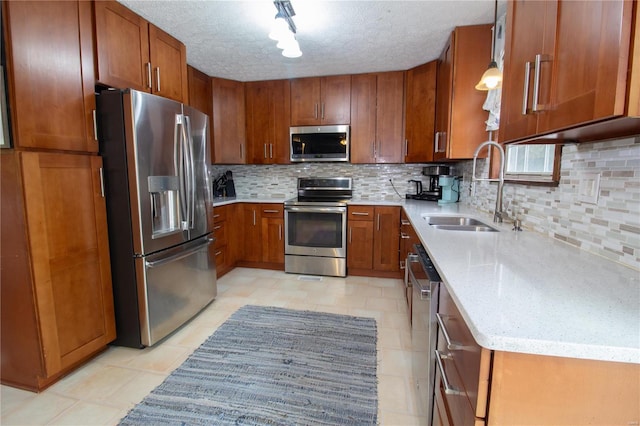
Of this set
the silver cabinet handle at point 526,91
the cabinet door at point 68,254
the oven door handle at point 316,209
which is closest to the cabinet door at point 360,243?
the oven door handle at point 316,209

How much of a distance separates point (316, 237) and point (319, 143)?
43.8 inches

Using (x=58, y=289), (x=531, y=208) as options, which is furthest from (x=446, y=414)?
(x=58, y=289)

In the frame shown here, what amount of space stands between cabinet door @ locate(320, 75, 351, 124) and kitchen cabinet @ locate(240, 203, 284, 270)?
121 cm

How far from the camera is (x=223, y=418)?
1.44 metres

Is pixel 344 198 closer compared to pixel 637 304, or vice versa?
pixel 637 304

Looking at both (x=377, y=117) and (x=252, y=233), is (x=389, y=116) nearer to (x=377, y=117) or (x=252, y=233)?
(x=377, y=117)

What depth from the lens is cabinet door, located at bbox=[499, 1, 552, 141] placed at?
97cm

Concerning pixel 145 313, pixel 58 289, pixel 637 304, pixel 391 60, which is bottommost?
pixel 145 313

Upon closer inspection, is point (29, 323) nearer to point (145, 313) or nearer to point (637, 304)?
point (145, 313)

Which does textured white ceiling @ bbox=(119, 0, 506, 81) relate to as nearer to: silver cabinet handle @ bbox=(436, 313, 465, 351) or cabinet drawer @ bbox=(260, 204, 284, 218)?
cabinet drawer @ bbox=(260, 204, 284, 218)

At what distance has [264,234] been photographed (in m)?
3.59

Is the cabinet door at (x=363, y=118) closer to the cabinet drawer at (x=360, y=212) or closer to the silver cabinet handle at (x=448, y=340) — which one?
the cabinet drawer at (x=360, y=212)

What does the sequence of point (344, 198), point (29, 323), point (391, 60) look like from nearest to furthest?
point (29, 323) → point (391, 60) → point (344, 198)

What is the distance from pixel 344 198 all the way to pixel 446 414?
9.57ft
